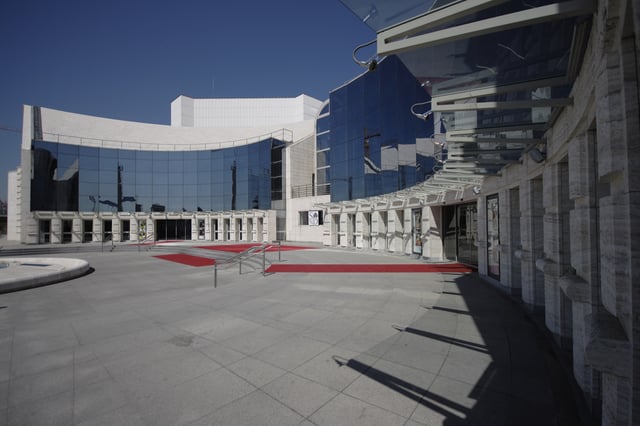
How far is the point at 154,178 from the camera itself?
140ft

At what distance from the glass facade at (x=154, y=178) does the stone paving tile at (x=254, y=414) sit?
110 feet

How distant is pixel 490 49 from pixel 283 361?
5.26 m

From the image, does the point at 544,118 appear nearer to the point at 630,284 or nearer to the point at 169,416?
the point at 630,284

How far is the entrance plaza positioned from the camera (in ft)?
11.0

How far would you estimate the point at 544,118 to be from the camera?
16.9ft

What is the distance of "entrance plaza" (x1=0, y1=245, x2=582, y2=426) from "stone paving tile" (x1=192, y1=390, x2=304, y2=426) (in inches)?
0.7

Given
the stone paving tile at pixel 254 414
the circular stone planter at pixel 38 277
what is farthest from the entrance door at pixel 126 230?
the stone paving tile at pixel 254 414

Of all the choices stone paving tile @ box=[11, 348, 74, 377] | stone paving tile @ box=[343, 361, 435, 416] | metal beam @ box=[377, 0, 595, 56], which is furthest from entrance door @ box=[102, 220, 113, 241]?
metal beam @ box=[377, 0, 595, 56]

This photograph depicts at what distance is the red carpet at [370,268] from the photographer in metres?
13.5

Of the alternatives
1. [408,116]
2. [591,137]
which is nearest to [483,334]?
[591,137]

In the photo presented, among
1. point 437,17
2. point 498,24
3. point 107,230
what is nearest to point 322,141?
point 107,230

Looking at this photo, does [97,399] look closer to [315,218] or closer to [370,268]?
[370,268]

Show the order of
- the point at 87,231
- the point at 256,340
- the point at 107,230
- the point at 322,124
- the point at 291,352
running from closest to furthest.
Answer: the point at 291,352, the point at 256,340, the point at 322,124, the point at 87,231, the point at 107,230

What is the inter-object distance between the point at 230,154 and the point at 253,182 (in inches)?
248
